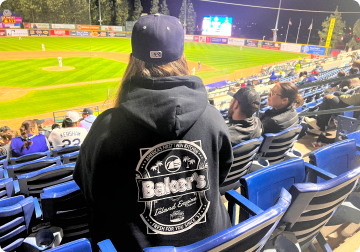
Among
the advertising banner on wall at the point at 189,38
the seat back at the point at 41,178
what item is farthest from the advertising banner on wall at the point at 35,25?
the seat back at the point at 41,178

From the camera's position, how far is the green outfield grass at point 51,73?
1581 centimetres

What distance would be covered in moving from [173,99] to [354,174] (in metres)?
1.01

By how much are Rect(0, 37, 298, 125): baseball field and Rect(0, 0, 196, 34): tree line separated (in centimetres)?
288

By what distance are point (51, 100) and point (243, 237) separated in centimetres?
1439

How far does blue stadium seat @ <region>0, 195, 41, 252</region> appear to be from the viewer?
1474 mm

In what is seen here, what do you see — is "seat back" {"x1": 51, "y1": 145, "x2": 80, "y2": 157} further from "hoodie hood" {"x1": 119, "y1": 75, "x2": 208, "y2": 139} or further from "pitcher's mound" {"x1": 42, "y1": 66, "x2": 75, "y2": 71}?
"pitcher's mound" {"x1": 42, "y1": 66, "x2": 75, "y2": 71}

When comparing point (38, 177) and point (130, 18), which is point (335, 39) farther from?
point (38, 177)

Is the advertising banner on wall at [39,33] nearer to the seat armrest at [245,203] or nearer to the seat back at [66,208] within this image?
the seat back at [66,208]

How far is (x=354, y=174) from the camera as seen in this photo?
1.22 m

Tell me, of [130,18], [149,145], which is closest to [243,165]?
[149,145]

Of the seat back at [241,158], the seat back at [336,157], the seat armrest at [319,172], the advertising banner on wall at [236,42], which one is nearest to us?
the seat armrest at [319,172]

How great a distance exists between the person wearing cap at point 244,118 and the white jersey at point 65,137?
2.39 meters

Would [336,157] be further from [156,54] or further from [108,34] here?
[108,34]

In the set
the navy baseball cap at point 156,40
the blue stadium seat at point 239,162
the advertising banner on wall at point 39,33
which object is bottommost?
the blue stadium seat at point 239,162
